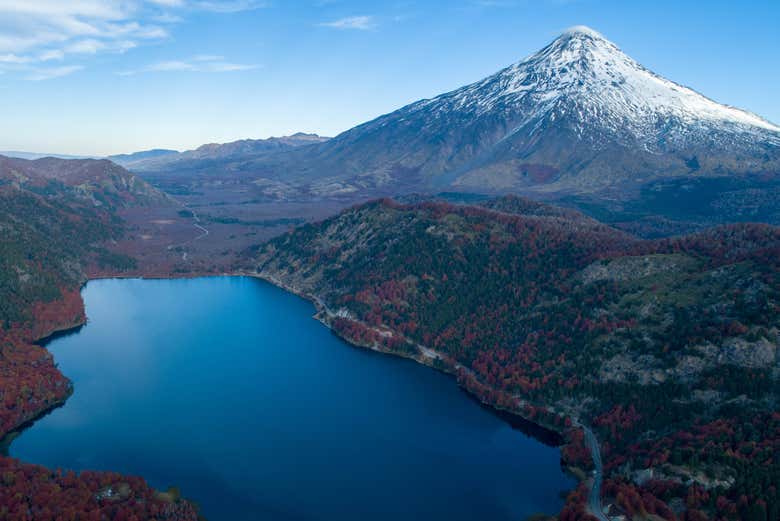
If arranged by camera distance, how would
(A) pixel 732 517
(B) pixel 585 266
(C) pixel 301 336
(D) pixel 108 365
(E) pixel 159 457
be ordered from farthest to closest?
(C) pixel 301 336
(B) pixel 585 266
(D) pixel 108 365
(E) pixel 159 457
(A) pixel 732 517

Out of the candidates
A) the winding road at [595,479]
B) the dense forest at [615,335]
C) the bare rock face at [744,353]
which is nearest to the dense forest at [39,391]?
the winding road at [595,479]

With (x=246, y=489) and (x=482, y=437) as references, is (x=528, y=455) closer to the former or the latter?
(x=482, y=437)

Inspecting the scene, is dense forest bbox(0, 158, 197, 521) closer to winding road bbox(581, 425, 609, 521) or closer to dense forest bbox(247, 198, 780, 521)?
winding road bbox(581, 425, 609, 521)

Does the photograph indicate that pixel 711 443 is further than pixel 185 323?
No

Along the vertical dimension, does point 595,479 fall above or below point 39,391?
below

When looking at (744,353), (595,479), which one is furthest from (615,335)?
(595,479)

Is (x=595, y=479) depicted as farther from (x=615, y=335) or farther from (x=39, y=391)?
(x=39, y=391)

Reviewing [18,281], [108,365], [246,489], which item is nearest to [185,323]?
[108,365]
